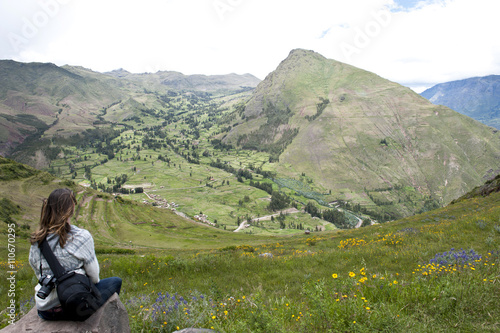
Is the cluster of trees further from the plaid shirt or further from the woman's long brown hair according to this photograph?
the woman's long brown hair

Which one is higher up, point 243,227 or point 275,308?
point 275,308

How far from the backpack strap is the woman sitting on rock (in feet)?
0.30

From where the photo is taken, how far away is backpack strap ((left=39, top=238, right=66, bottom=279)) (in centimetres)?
472

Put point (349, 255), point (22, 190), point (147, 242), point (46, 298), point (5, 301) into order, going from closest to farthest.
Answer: point (46, 298) → point (5, 301) → point (349, 255) → point (147, 242) → point (22, 190)

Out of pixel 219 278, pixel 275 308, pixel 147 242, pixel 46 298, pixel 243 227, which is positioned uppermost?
pixel 46 298

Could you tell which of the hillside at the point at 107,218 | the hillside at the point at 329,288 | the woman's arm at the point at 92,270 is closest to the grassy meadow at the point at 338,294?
the hillside at the point at 329,288

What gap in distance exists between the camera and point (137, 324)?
18.8 feet

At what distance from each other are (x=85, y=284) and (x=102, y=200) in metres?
142

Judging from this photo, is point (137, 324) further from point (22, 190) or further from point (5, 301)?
point (22, 190)

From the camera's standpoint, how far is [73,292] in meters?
4.54

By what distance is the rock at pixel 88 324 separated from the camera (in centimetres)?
456

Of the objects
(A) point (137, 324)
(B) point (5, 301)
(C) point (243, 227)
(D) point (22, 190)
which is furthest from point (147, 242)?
(C) point (243, 227)

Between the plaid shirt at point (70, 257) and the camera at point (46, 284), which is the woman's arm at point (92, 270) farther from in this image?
the camera at point (46, 284)

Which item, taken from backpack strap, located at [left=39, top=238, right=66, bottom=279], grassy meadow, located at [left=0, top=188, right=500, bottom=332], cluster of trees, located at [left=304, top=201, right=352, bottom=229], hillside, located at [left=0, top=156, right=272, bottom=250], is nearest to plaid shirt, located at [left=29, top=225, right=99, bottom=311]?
backpack strap, located at [left=39, top=238, right=66, bottom=279]
